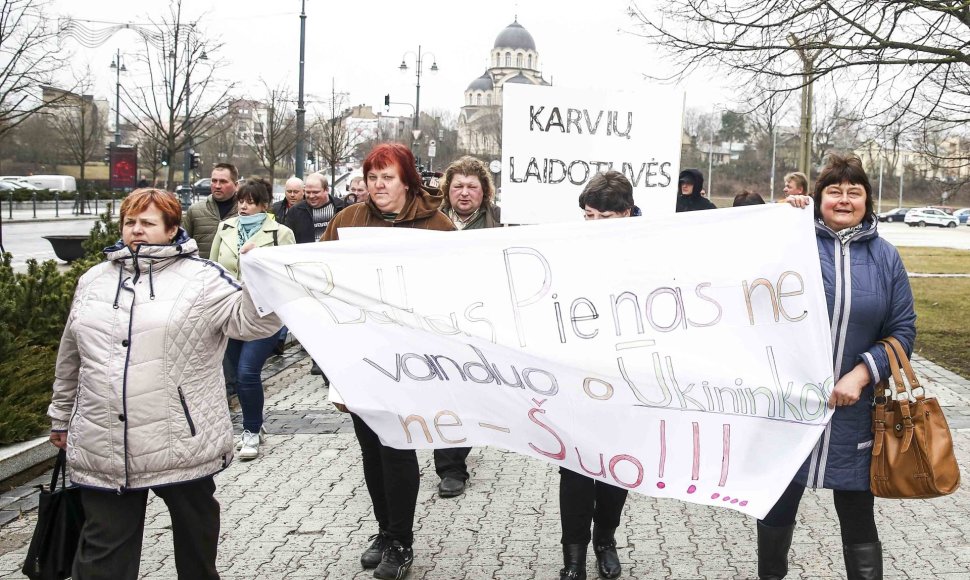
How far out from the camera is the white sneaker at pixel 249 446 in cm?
626

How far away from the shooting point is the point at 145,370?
10.9ft

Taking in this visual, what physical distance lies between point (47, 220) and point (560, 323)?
3796 centimetres

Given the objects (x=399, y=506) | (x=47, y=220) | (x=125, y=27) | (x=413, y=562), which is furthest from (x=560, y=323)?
(x=47, y=220)

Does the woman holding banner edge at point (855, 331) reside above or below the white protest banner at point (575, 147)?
below

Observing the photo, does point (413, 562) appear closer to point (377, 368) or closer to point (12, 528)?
point (377, 368)

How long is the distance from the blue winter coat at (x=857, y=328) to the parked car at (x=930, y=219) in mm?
65621

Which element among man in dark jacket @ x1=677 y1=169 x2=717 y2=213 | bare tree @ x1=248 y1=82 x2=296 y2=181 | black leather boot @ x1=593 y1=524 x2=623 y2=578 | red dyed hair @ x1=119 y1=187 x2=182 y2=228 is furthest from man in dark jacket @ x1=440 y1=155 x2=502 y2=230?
bare tree @ x1=248 y1=82 x2=296 y2=181

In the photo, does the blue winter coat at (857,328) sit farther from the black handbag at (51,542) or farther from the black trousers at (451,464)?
the black handbag at (51,542)

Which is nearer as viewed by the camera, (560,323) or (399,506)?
(560,323)

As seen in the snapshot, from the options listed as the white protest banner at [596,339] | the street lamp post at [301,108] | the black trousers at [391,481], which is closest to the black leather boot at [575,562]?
the white protest banner at [596,339]

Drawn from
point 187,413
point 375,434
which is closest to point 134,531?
point 187,413

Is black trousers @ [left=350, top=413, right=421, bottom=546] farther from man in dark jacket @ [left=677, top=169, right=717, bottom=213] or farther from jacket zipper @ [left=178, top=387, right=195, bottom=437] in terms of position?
man in dark jacket @ [left=677, top=169, right=717, bottom=213]

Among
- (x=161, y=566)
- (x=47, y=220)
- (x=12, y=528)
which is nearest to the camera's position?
(x=161, y=566)

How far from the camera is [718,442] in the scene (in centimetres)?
364
